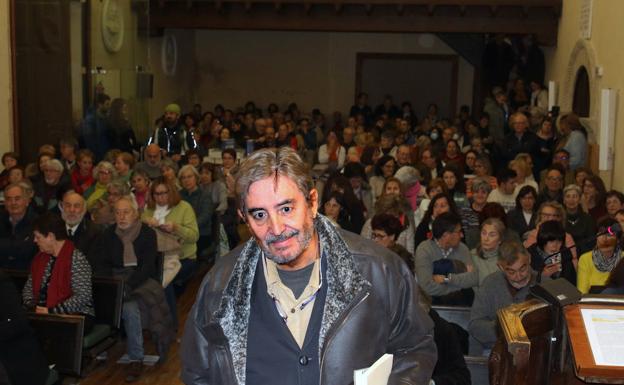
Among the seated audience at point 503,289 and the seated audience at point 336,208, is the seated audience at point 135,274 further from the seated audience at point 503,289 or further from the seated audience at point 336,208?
the seated audience at point 503,289

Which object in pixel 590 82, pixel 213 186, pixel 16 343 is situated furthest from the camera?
pixel 590 82

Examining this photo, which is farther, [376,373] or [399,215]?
[399,215]

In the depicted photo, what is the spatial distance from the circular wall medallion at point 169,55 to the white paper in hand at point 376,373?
45.6 feet

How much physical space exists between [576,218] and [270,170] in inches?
209

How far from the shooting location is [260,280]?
2088 millimetres

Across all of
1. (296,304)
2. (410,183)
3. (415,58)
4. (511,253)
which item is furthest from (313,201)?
(415,58)

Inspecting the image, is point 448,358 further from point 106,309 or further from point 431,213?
point 431,213

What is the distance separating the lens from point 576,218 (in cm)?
685

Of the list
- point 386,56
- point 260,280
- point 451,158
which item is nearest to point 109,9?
point 451,158

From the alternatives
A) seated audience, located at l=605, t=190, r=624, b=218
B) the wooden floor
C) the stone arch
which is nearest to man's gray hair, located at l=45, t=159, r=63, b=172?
the wooden floor

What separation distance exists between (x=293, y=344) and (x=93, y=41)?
9285mm

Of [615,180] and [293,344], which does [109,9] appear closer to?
[615,180]

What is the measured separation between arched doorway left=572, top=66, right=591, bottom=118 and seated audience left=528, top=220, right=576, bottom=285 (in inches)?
247

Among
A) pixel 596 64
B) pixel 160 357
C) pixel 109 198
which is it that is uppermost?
pixel 596 64
